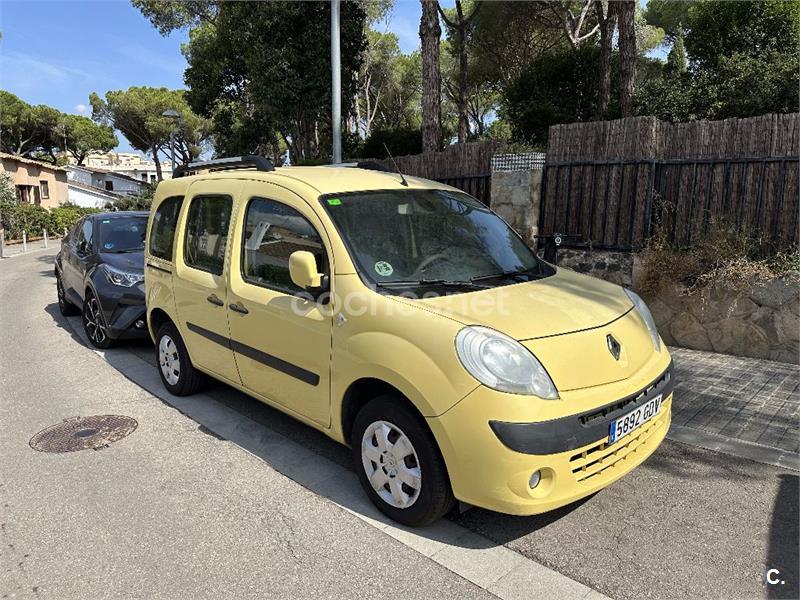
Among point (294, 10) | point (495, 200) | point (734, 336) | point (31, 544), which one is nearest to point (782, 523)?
point (734, 336)

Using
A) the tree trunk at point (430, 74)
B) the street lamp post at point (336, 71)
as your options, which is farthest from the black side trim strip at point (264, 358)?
the tree trunk at point (430, 74)

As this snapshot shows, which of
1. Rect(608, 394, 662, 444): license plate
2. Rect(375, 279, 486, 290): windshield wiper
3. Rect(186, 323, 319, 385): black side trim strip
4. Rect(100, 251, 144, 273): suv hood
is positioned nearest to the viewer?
Rect(608, 394, 662, 444): license plate

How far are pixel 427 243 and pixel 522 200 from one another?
→ 4372mm

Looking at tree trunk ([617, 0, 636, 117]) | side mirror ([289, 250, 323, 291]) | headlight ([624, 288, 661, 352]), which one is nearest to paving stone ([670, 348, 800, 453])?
headlight ([624, 288, 661, 352])

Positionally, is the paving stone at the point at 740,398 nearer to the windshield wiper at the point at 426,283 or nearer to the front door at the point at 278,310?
the windshield wiper at the point at 426,283

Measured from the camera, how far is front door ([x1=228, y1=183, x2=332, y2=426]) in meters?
3.45

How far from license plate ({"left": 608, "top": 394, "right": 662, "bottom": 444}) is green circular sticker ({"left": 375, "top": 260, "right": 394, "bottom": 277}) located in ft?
4.72

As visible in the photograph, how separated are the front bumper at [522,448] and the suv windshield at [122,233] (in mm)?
6208

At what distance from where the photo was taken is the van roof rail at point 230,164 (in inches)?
173

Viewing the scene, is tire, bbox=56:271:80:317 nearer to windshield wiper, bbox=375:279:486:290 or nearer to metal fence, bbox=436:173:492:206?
metal fence, bbox=436:173:492:206

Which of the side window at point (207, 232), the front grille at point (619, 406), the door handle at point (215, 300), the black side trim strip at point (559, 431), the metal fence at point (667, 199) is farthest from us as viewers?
the metal fence at point (667, 199)

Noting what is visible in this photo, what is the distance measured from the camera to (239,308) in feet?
13.1

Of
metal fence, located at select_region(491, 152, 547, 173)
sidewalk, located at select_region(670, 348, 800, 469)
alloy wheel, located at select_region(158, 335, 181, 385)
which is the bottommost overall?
sidewalk, located at select_region(670, 348, 800, 469)

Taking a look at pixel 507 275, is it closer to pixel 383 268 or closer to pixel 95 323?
pixel 383 268
